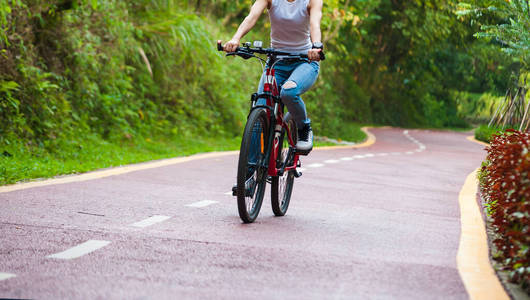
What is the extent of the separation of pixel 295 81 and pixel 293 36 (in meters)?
0.45

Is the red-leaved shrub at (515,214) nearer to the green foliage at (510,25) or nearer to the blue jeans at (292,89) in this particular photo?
the blue jeans at (292,89)

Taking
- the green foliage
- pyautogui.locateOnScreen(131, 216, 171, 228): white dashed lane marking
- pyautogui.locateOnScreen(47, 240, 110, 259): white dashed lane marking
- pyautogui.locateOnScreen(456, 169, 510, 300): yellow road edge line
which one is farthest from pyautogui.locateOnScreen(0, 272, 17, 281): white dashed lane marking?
the green foliage

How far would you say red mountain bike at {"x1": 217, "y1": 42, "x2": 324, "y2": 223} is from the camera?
21.7 feet

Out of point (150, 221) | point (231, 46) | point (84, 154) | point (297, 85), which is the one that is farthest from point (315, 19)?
point (84, 154)

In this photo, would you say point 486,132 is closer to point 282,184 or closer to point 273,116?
point 282,184

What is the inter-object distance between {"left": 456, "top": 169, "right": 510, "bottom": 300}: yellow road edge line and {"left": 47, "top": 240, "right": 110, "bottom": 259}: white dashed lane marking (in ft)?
7.60

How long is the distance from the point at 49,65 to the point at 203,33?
4435 millimetres

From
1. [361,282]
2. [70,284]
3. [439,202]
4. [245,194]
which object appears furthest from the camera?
[439,202]

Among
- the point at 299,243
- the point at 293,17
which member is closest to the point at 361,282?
the point at 299,243

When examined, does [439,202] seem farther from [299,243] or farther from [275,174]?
[299,243]

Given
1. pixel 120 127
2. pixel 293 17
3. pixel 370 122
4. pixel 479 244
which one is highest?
pixel 293 17

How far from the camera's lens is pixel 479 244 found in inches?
250

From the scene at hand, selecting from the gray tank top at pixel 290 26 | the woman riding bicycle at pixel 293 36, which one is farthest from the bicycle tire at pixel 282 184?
the gray tank top at pixel 290 26

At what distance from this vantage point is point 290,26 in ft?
23.7
